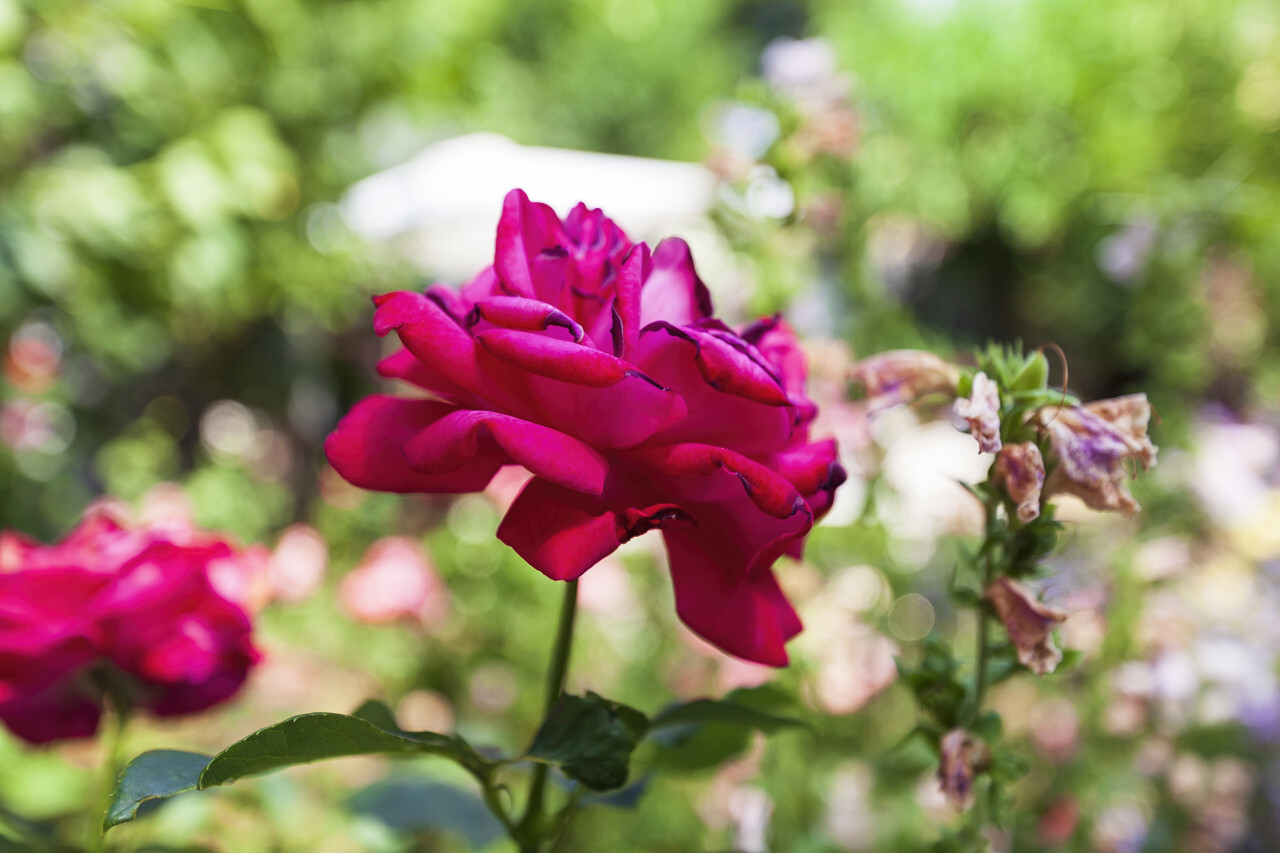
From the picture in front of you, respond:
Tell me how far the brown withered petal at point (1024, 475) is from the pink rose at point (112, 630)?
1.25 feet

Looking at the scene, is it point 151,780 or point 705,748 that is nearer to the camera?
point 151,780

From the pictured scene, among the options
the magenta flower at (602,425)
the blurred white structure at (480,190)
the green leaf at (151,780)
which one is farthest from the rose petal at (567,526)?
the blurred white structure at (480,190)

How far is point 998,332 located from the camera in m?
5.31

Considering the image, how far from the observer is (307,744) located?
0.27 meters

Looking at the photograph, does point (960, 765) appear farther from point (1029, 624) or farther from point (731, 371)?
point (731, 371)

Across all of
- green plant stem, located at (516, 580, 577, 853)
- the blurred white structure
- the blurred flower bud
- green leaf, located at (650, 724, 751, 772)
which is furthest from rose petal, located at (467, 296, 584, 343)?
the blurred white structure

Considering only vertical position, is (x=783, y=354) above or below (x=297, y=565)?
above

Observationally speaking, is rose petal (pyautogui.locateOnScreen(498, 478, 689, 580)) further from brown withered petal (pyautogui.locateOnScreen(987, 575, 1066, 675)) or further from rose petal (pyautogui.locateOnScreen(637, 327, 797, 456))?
brown withered petal (pyautogui.locateOnScreen(987, 575, 1066, 675))

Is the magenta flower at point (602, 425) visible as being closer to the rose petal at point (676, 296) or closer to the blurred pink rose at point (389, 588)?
the rose petal at point (676, 296)

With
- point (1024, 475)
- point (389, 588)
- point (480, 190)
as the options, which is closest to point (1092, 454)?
point (1024, 475)

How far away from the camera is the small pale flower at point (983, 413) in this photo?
0.31m

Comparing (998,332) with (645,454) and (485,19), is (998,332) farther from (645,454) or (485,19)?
(645,454)

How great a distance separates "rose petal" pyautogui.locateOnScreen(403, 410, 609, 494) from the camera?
0.26m

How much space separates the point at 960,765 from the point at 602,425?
0.20m
